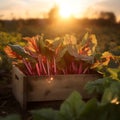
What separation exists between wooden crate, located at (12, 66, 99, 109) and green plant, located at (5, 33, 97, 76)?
13 centimetres

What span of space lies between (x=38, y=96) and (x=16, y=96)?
17.9 inches

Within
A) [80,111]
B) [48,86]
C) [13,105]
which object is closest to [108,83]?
[80,111]

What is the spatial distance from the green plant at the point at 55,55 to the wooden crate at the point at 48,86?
13 centimetres

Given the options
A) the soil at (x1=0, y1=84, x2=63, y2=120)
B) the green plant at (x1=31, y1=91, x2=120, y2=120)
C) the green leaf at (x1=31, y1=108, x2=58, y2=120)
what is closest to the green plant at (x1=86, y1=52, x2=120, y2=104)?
the green plant at (x1=31, y1=91, x2=120, y2=120)

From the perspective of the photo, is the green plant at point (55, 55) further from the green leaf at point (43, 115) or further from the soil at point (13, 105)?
the green leaf at point (43, 115)

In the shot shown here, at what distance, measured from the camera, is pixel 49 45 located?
3.23 metres

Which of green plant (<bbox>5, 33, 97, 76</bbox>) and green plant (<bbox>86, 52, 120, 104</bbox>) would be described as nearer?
green plant (<bbox>86, 52, 120, 104</bbox>)

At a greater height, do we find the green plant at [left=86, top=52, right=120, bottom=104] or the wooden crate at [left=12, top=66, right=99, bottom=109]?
the green plant at [left=86, top=52, right=120, bottom=104]

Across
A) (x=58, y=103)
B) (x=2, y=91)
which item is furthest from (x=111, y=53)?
(x=2, y=91)

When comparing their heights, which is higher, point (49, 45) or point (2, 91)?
point (49, 45)

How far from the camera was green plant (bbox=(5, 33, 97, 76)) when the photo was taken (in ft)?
10.5

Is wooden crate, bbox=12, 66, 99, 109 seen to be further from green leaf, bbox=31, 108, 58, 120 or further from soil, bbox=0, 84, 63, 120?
green leaf, bbox=31, 108, 58, 120

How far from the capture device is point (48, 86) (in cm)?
320

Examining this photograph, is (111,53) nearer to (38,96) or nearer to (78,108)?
(38,96)
